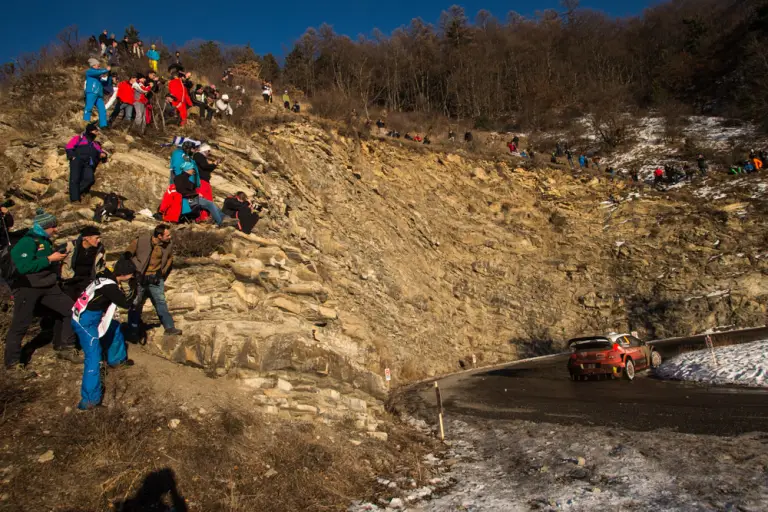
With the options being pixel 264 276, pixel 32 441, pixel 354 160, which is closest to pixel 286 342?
pixel 264 276

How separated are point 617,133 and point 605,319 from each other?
2185cm

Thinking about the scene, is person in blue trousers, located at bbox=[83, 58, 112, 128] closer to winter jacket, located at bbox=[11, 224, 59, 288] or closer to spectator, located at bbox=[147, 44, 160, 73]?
spectator, located at bbox=[147, 44, 160, 73]

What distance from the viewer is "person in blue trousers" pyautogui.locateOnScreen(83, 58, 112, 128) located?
39.3 feet

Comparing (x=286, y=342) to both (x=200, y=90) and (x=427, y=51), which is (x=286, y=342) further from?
(x=427, y=51)

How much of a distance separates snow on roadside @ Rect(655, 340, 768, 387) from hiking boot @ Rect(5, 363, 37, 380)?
1328 centimetres

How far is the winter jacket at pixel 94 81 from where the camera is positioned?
1186cm

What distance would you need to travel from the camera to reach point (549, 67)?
55.4m

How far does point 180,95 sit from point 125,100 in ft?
8.29

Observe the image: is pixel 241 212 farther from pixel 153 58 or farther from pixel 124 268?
pixel 153 58

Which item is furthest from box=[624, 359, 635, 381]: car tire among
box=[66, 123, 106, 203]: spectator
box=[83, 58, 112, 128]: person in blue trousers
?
box=[83, 58, 112, 128]: person in blue trousers

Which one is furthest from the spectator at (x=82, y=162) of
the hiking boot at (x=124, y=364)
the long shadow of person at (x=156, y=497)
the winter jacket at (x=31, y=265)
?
the long shadow of person at (x=156, y=497)

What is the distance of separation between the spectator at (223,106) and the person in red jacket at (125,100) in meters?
4.73

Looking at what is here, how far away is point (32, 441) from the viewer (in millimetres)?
4793

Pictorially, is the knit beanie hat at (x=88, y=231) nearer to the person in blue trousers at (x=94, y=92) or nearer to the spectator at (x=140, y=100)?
the person in blue trousers at (x=94, y=92)
